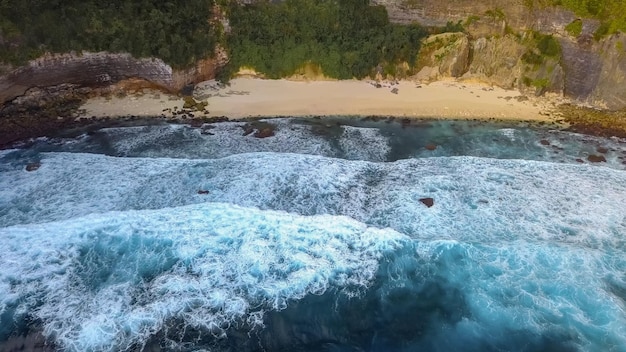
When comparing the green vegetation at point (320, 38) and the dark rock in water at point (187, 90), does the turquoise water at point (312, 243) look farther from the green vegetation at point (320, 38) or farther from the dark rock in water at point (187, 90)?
the green vegetation at point (320, 38)

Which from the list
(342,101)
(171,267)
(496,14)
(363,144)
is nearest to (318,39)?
(342,101)

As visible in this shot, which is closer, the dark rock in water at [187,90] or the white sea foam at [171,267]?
the white sea foam at [171,267]

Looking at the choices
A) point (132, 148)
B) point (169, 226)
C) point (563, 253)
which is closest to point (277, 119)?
point (132, 148)

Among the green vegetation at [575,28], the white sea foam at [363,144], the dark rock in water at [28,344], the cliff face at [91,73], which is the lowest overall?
the dark rock in water at [28,344]

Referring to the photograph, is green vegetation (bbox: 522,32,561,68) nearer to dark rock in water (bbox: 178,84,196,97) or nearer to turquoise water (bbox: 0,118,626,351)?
turquoise water (bbox: 0,118,626,351)

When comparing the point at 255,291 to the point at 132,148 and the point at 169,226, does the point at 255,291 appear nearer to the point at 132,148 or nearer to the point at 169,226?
the point at 169,226

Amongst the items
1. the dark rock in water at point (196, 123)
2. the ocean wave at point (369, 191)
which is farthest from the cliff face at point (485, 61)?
the ocean wave at point (369, 191)

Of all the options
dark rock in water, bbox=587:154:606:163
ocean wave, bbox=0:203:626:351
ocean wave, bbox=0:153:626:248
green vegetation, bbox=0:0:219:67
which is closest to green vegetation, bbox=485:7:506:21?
dark rock in water, bbox=587:154:606:163
